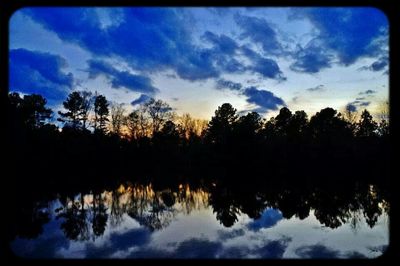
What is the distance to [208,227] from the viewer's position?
7914 millimetres

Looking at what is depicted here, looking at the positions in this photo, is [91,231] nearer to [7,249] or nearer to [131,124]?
[7,249]

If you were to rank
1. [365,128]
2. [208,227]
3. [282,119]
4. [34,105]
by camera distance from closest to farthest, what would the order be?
[208,227] → [34,105] → [365,128] → [282,119]

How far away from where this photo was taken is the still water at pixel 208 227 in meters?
5.91

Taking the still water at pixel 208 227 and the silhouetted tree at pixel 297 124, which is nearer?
the still water at pixel 208 227

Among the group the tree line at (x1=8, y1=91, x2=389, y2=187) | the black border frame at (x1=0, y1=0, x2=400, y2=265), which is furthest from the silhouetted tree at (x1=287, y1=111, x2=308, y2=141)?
the black border frame at (x1=0, y1=0, x2=400, y2=265)

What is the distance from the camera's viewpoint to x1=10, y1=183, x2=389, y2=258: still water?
5.91 meters

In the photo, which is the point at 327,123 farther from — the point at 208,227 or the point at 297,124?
the point at 208,227

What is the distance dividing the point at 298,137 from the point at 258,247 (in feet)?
74.7

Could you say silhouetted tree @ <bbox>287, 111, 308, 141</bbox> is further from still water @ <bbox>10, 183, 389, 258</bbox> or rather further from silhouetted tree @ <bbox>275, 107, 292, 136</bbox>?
still water @ <bbox>10, 183, 389, 258</bbox>

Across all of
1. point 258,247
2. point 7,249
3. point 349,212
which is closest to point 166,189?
point 349,212

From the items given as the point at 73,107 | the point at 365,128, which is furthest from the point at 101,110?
the point at 365,128
